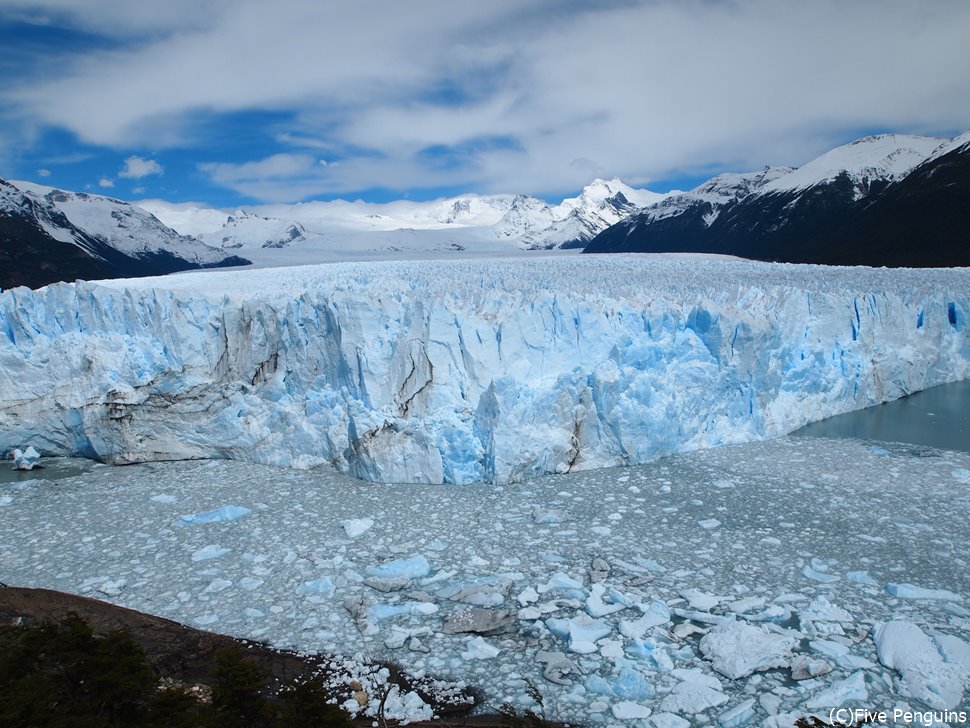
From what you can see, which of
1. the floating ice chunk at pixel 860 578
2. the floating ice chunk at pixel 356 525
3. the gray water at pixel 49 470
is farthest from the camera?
the gray water at pixel 49 470

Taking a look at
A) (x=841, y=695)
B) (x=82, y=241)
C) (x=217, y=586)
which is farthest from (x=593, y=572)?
(x=82, y=241)

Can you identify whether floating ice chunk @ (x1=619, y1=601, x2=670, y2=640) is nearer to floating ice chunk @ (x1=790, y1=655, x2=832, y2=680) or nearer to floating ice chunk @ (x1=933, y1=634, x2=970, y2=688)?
floating ice chunk @ (x1=790, y1=655, x2=832, y2=680)

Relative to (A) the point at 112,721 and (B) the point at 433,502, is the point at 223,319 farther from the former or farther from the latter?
(A) the point at 112,721

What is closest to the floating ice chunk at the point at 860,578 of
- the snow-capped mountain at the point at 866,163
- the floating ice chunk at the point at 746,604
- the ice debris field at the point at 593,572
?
the ice debris field at the point at 593,572

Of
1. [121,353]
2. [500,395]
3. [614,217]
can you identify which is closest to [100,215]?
[121,353]

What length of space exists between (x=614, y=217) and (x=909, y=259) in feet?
463

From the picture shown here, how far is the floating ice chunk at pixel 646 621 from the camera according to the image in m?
3.87

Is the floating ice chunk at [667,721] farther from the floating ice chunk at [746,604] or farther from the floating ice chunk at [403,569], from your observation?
the floating ice chunk at [403,569]

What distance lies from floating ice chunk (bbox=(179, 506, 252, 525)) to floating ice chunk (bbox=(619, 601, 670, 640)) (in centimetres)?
365

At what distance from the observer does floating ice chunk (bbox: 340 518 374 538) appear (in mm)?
5325

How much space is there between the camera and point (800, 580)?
4.34 m

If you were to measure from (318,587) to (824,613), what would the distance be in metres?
3.39

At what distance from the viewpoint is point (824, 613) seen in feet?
12.9

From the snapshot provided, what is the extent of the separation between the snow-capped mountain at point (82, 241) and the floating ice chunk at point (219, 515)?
40206 millimetres
